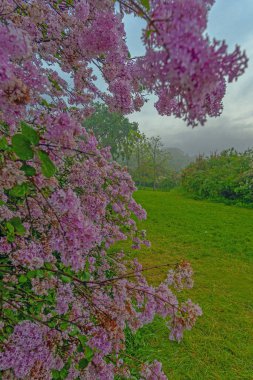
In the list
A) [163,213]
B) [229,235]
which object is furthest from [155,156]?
[229,235]

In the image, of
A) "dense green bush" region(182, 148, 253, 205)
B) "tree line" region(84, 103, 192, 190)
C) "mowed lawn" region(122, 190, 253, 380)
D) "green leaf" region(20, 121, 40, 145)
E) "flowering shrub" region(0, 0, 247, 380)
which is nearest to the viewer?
"flowering shrub" region(0, 0, 247, 380)

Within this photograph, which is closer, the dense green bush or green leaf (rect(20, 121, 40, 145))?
green leaf (rect(20, 121, 40, 145))

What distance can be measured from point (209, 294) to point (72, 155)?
5502 mm

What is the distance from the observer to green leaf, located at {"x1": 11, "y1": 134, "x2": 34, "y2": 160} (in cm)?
115

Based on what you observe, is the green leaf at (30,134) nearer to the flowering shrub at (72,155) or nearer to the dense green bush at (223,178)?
the flowering shrub at (72,155)

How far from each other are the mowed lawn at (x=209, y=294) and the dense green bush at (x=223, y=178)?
3.96 m

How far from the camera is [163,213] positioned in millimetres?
14062

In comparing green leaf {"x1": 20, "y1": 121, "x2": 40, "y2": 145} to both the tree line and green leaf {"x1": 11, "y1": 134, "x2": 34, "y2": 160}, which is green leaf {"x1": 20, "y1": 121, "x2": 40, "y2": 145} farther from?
the tree line

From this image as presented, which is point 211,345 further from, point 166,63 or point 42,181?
point 166,63

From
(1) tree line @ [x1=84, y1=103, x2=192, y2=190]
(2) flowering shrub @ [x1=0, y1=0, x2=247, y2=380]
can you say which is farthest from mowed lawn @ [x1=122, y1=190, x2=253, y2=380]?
(1) tree line @ [x1=84, y1=103, x2=192, y2=190]

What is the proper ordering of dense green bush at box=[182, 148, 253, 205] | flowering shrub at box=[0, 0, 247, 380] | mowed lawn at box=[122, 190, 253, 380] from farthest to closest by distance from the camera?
dense green bush at box=[182, 148, 253, 205], mowed lawn at box=[122, 190, 253, 380], flowering shrub at box=[0, 0, 247, 380]

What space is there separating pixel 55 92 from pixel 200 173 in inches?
722

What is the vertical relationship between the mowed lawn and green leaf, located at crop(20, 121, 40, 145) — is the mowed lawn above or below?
below

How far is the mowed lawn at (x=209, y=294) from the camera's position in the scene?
429 centimetres
